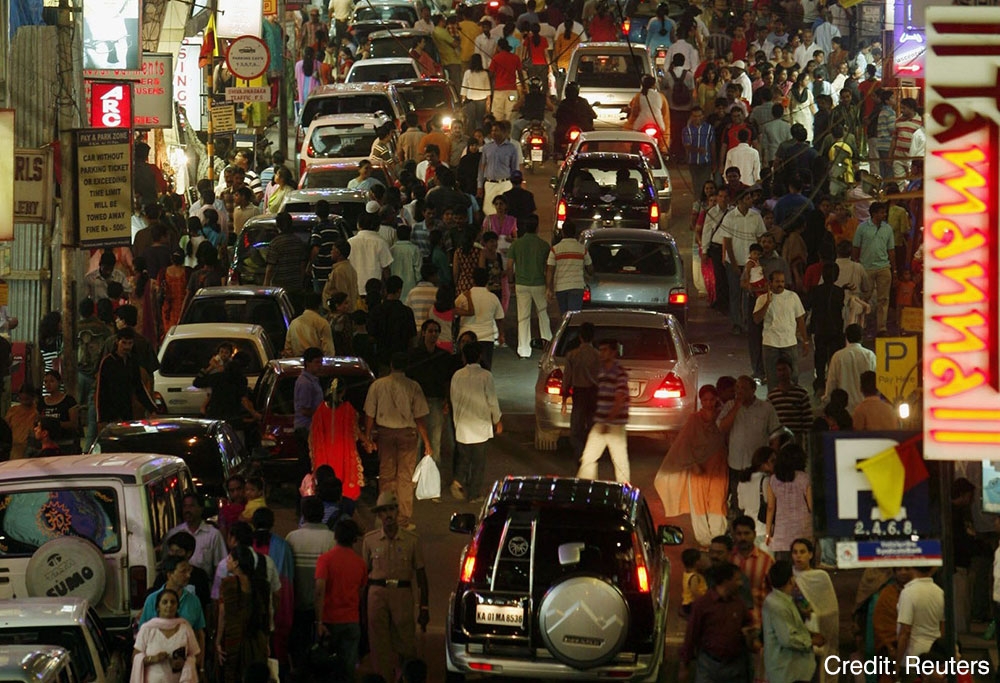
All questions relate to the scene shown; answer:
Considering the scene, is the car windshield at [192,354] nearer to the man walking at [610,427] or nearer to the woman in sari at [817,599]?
the man walking at [610,427]

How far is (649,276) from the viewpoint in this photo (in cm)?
2161

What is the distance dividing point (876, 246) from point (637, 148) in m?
5.81

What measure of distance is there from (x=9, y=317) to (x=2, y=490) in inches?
331

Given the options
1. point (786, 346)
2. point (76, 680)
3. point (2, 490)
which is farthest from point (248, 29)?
point (76, 680)

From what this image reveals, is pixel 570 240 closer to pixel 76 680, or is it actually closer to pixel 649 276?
pixel 649 276

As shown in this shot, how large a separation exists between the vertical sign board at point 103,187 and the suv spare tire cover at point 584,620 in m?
8.39

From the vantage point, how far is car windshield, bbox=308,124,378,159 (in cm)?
2897

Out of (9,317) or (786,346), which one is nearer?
(786,346)

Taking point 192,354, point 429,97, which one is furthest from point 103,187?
point 429,97

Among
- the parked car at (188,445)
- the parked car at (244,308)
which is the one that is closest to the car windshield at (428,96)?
the parked car at (244,308)

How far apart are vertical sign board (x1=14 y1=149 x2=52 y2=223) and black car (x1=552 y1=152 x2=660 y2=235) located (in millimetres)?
8976

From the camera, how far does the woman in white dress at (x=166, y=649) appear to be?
10539 mm

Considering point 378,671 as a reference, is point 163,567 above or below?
above

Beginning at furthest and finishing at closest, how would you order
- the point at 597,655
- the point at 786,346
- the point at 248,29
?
the point at 248,29, the point at 786,346, the point at 597,655
